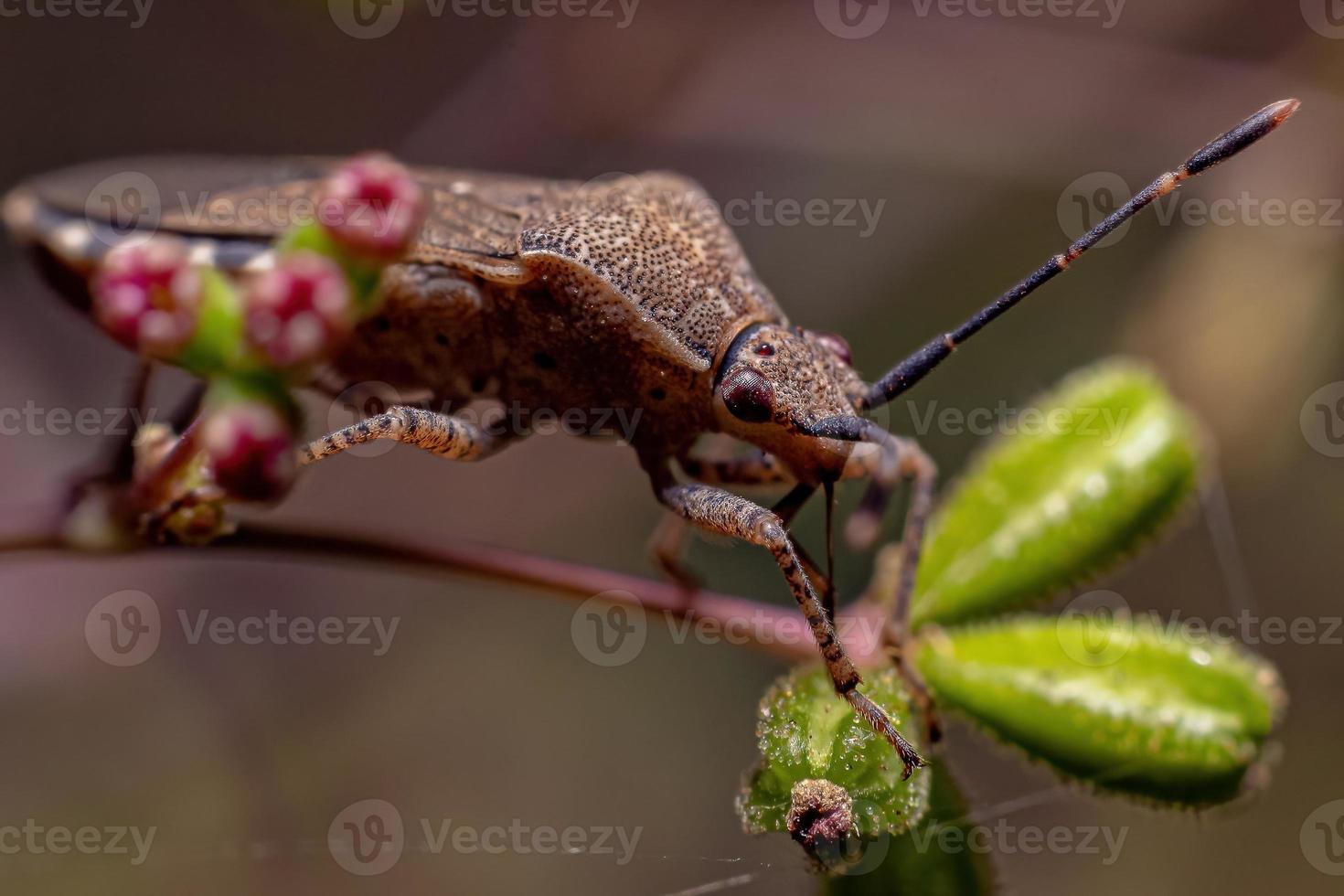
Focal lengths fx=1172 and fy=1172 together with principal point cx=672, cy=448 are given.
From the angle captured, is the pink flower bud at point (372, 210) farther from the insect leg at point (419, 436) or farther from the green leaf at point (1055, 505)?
the green leaf at point (1055, 505)

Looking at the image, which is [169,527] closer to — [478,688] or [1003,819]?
[1003,819]

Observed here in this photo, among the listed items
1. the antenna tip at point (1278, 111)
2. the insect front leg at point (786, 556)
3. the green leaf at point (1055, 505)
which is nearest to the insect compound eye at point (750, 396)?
the insect front leg at point (786, 556)

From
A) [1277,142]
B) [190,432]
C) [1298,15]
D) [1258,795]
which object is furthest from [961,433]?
[190,432]

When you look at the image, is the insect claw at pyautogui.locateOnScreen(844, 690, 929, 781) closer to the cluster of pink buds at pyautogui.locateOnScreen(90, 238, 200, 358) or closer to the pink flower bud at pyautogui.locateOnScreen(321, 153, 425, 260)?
the pink flower bud at pyautogui.locateOnScreen(321, 153, 425, 260)

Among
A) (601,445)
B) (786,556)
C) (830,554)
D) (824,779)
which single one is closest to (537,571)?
(786,556)

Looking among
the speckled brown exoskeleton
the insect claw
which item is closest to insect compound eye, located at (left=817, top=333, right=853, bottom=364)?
the speckled brown exoskeleton
